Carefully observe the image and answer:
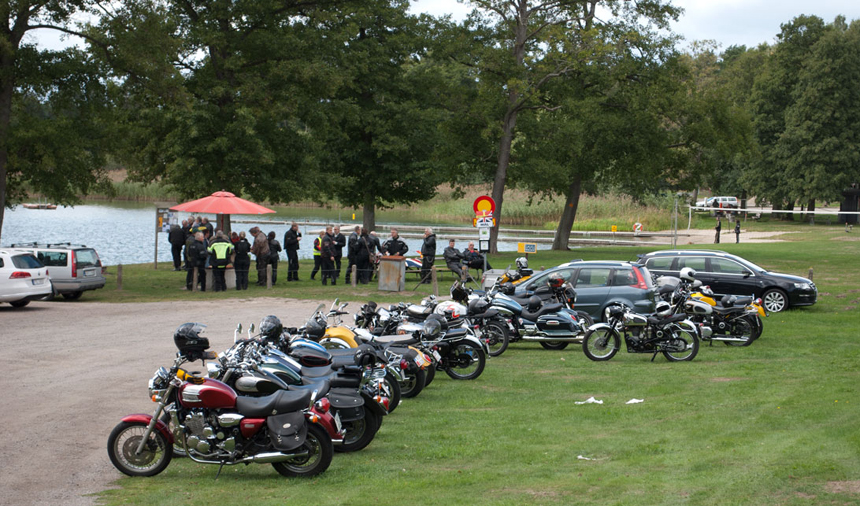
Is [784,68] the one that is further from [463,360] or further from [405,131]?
[463,360]

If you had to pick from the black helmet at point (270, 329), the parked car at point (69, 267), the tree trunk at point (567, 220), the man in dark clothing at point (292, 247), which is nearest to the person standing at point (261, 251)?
the man in dark clothing at point (292, 247)

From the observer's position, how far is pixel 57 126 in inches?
1030

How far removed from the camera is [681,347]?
14.7 meters

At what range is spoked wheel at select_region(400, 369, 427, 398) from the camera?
1151cm

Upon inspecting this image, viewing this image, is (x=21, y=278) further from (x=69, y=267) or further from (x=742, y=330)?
Answer: (x=742, y=330)

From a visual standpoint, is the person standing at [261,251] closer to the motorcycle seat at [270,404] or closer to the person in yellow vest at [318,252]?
the person in yellow vest at [318,252]

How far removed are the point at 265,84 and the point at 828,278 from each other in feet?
71.6

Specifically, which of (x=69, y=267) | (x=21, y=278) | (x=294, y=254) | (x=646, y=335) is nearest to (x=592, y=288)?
(x=646, y=335)

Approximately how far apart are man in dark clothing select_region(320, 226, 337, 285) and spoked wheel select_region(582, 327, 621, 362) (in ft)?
46.5

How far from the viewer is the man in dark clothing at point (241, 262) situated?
26719 millimetres

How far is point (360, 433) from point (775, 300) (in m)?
16.0

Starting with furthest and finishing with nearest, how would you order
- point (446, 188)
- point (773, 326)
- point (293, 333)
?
point (446, 188) < point (773, 326) < point (293, 333)

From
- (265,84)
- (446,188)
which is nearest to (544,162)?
(265,84)

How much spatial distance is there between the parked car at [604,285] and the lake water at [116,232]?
85.5 ft
